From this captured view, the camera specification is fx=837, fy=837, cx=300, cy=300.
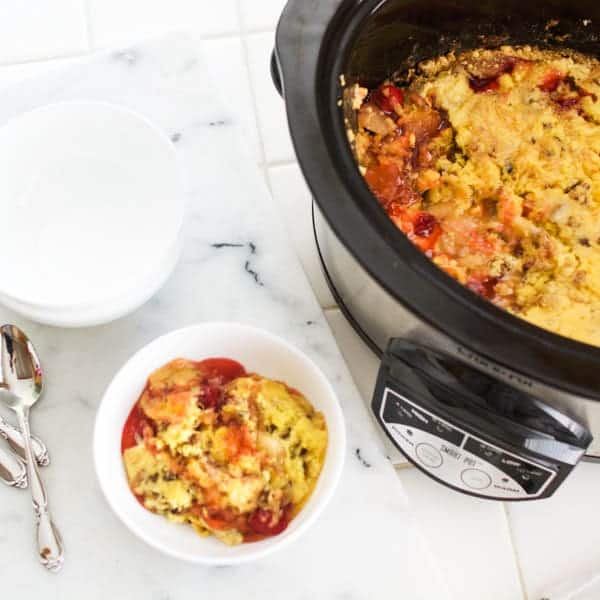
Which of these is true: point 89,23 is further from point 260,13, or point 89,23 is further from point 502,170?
point 502,170

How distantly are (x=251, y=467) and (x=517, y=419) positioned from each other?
0.27 metres

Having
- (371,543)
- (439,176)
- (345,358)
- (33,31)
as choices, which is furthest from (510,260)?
(33,31)

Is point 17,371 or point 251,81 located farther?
point 251,81

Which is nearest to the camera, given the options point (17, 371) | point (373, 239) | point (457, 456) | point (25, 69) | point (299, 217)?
point (373, 239)

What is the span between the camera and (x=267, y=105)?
1.25m

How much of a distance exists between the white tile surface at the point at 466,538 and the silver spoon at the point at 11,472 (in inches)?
17.5

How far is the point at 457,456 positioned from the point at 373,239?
271 millimetres

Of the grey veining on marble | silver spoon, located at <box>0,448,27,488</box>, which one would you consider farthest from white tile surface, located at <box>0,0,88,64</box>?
silver spoon, located at <box>0,448,27,488</box>

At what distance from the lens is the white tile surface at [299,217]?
1.12 metres

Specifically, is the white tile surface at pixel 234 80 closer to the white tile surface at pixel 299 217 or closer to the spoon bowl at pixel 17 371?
the white tile surface at pixel 299 217

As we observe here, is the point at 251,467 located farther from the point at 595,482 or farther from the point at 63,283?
the point at 595,482

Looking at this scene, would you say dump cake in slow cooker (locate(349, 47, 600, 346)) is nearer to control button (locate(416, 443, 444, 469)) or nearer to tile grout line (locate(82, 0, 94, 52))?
control button (locate(416, 443, 444, 469))

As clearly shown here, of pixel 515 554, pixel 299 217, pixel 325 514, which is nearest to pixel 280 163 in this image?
pixel 299 217

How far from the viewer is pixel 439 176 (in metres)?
1.01
